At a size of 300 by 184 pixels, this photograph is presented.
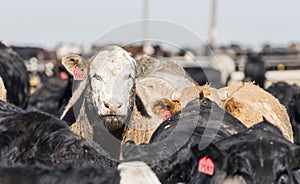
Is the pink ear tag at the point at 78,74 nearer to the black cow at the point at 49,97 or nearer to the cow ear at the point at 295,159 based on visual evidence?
the cow ear at the point at 295,159

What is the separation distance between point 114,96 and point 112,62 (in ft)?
1.21

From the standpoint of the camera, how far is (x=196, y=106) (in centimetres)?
749

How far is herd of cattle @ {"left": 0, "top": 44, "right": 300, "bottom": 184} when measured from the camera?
5.06 metres

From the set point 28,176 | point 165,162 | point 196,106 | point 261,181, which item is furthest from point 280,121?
point 28,176

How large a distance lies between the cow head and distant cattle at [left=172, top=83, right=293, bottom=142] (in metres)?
1.25

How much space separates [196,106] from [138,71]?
650 millimetres

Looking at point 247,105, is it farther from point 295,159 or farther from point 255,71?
point 255,71

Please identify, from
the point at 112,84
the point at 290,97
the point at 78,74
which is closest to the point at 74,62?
the point at 78,74

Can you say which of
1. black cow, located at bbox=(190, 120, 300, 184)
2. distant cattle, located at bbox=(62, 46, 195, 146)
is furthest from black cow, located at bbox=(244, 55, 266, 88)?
black cow, located at bbox=(190, 120, 300, 184)

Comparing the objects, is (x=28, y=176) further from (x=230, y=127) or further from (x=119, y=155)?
(x=230, y=127)

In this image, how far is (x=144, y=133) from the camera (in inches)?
308

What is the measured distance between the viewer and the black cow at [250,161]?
16.8 feet

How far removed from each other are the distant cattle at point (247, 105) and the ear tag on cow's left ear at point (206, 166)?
286 centimetres

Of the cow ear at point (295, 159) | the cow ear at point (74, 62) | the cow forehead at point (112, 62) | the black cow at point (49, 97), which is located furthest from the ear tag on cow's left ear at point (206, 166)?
the black cow at point (49, 97)
